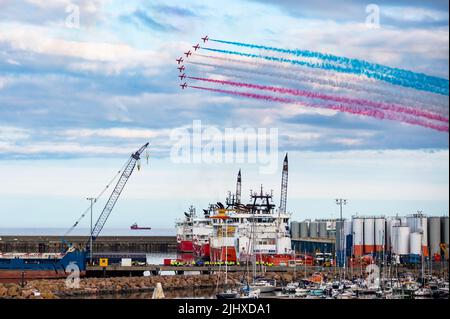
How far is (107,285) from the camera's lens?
129 metres

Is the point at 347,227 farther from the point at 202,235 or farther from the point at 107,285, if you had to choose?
the point at 107,285

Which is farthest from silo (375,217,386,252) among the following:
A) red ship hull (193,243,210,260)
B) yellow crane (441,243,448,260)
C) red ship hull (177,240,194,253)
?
red ship hull (177,240,194,253)

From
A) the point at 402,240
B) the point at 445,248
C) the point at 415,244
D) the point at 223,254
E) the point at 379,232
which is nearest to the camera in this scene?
the point at 223,254

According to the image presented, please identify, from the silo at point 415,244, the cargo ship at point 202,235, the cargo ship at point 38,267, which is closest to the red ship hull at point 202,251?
the cargo ship at point 202,235

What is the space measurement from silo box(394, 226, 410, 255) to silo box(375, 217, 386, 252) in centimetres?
289

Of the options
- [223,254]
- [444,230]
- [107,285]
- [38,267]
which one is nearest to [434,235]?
[444,230]

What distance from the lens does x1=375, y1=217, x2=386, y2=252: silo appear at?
17938 centimetres

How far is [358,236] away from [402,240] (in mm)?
11587

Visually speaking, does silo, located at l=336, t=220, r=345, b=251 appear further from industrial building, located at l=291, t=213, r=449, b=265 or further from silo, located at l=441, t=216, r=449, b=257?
silo, located at l=441, t=216, r=449, b=257

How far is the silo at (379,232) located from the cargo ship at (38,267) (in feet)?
197
